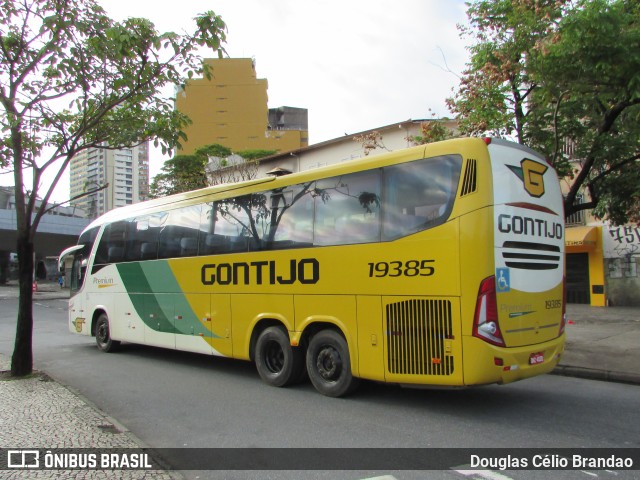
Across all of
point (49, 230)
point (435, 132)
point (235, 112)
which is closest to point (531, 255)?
point (435, 132)

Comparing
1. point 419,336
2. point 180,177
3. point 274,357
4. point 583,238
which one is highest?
point 180,177

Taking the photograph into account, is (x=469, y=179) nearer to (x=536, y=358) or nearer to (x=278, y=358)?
(x=536, y=358)

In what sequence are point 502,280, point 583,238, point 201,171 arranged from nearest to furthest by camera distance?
point 502,280
point 583,238
point 201,171

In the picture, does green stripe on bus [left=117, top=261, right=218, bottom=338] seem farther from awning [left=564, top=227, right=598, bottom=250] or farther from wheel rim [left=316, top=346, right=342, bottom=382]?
awning [left=564, top=227, right=598, bottom=250]

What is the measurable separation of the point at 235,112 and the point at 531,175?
75.0 metres

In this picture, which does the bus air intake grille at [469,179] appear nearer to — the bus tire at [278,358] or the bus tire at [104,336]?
the bus tire at [278,358]

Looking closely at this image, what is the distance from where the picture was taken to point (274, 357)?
8.16m

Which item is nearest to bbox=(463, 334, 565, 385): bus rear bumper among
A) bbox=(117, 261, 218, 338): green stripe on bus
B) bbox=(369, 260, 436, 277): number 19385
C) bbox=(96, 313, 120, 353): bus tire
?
bbox=(369, 260, 436, 277): number 19385

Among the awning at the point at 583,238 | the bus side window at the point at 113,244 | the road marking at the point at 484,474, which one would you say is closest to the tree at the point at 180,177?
the bus side window at the point at 113,244

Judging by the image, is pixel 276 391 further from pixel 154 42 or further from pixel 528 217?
pixel 154 42

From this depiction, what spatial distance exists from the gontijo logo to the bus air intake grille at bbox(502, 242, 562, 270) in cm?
66

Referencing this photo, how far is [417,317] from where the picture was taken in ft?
19.7

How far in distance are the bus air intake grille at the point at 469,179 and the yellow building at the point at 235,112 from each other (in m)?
70.0

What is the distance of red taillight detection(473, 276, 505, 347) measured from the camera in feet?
18.2
